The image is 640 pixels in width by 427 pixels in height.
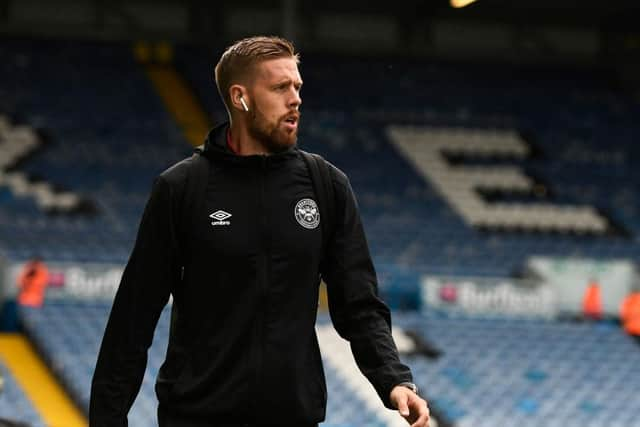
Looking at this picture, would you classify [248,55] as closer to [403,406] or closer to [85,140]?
[403,406]

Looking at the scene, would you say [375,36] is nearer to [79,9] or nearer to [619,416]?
[79,9]

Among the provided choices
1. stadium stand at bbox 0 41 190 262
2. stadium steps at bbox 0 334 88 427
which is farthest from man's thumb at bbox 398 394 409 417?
stadium stand at bbox 0 41 190 262

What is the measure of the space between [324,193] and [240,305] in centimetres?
33

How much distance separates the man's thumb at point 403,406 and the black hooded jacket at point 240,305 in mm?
60

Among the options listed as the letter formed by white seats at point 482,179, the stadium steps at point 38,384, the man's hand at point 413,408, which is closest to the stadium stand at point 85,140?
the stadium steps at point 38,384

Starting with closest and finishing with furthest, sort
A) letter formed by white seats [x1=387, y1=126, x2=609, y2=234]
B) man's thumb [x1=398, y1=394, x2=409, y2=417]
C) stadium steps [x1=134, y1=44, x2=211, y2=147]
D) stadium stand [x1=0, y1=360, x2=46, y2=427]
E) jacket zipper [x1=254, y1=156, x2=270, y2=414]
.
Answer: man's thumb [x1=398, y1=394, x2=409, y2=417] < jacket zipper [x1=254, y1=156, x2=270, y2=414] < stadium stand [x1=0, y1=360, x2=46, y2=427] < letter formed by white seats [x1=387, y1=126, x2=609, y2=234] < stadium steps [x1=134, y1=44, x2=211, y2=147]

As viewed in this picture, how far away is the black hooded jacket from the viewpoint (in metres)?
2.95

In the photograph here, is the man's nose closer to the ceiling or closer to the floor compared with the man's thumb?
closer to the ceiling

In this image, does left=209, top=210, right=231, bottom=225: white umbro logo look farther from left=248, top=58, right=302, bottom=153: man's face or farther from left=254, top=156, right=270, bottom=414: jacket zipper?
left=248, top=58, right=302, bottom=153: man's face

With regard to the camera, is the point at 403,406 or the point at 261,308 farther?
the point at 261,308

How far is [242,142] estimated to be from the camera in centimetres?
305

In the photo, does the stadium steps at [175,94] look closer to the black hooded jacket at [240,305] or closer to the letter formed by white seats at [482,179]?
the letter formed by white seats at [482,179]

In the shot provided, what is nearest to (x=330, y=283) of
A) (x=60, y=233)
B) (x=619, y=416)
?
(x=619, y=416)

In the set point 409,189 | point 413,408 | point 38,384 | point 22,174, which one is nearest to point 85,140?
point 22,174
